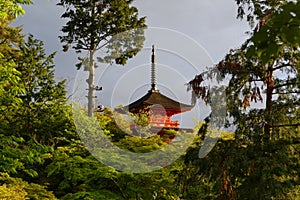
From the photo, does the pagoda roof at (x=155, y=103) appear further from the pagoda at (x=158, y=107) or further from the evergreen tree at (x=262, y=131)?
the evergreen tree at (x=262, y=131)

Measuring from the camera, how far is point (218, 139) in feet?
23.3

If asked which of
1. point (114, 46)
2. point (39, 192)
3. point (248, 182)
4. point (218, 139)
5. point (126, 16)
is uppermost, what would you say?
point (126, 16)

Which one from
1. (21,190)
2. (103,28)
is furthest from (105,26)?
(21,190)

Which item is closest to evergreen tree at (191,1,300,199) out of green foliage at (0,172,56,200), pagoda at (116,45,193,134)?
green foliage at (0,172,56,200)

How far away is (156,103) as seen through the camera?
18.2 metres

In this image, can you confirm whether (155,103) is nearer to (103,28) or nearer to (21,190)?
(103,28)

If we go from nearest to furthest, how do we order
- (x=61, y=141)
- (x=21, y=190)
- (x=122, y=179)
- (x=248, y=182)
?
(x=248, y=182) → (x=21, y=190) → (x=122, y=179) → (x=61, y=141)

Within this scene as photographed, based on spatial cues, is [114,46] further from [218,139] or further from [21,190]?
[218,139]

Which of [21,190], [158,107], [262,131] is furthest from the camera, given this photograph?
[158,107]

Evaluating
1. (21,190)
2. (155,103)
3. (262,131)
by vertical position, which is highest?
(155,103)

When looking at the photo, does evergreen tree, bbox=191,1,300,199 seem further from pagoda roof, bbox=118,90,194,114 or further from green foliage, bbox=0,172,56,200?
pagoda roof, bbox=118,90,194,114

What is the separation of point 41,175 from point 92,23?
9092mm

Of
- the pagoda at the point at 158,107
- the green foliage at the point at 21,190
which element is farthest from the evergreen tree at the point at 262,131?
the pagoda at the point at 158,107

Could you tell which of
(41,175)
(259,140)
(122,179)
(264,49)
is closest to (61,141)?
(41,175)
